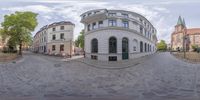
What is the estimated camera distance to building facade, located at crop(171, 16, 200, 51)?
2.12 meters

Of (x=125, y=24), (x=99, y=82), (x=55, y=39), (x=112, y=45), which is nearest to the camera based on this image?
(x=112, y=45)

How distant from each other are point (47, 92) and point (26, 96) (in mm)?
324

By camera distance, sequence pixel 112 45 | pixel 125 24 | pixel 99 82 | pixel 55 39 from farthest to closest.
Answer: pixel 99 82 → pixel 55 39 → pixel 125 24 → pixel 112 45

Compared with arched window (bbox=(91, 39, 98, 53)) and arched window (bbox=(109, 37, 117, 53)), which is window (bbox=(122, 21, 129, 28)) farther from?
arched window (bbox=(91, 39, 98, 53))

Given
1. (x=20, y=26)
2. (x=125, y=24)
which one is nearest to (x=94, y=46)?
(x=125, y=24)

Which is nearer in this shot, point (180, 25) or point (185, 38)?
point (185, 38)

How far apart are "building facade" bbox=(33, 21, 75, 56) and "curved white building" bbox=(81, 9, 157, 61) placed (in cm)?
20

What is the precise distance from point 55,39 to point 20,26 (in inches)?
18.7

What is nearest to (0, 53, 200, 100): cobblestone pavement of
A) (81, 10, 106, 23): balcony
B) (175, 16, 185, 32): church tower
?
(175, 16, 185, 32): church tower

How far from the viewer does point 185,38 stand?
6.98 ft

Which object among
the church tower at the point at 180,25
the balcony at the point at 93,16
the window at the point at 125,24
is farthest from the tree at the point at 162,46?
the balcony at the point at 93,16

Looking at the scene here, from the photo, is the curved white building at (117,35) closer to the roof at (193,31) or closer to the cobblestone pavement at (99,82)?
the roof at (193,31)

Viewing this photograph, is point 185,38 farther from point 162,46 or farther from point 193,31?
point 162,46

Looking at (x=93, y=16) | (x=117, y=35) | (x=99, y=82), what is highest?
(x=93, y=16)
